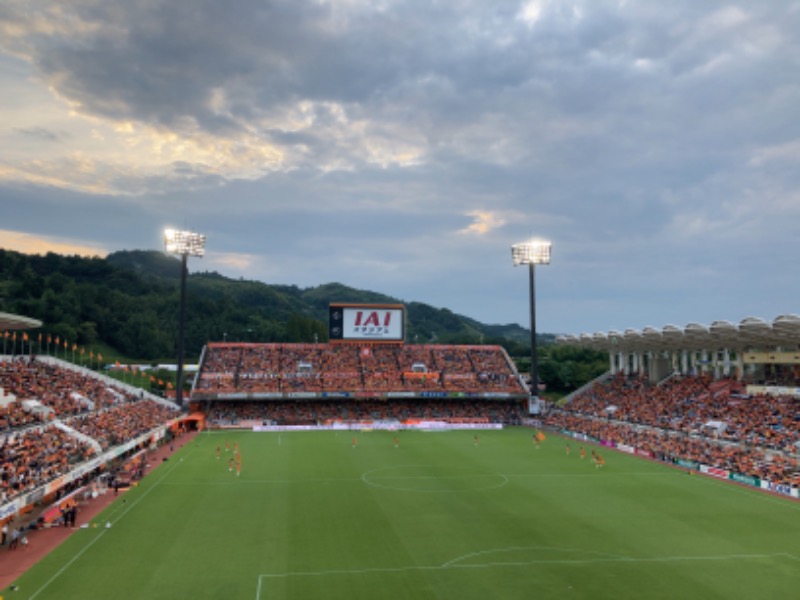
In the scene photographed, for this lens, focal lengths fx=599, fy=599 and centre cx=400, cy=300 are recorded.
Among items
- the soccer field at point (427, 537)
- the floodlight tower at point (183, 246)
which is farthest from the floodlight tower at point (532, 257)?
the floodlight tower at point (183, 246)

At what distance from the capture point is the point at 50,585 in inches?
734

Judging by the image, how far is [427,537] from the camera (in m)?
23.8

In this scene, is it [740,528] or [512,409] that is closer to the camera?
[740,528]

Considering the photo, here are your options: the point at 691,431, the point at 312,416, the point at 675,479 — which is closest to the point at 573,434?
the point at 691,431

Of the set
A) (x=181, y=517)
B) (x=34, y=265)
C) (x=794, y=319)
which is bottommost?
(x=181, y=517)

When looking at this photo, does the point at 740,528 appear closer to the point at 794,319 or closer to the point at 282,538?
the point at 282,538

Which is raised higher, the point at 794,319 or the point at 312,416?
the point at 794,319

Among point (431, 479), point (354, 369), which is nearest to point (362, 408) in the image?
point (354, 369)

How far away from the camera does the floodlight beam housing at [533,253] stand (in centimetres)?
7262

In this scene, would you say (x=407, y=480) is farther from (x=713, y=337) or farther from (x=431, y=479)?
(x=713, y=337)

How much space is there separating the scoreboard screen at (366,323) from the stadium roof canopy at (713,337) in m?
23.7

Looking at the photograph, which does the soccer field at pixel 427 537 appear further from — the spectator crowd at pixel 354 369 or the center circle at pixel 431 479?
the spectator crowd at pixel 354 369

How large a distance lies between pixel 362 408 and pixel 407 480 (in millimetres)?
34073

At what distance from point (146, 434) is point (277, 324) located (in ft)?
324
